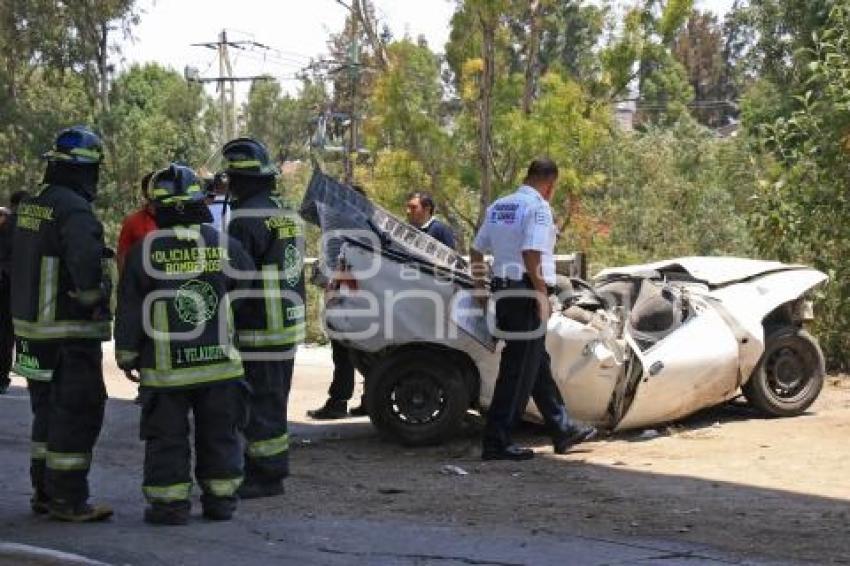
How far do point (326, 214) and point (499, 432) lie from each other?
182 cm

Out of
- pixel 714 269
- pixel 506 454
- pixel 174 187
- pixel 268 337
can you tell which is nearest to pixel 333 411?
pixel 506 454

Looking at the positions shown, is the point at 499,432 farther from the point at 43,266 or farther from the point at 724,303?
the point at 43,266

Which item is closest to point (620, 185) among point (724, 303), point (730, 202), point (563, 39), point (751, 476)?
point (730, 202)

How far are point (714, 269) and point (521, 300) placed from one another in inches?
87.6

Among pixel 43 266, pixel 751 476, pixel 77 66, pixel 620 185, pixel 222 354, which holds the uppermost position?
pixel 77 66

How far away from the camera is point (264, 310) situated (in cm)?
709

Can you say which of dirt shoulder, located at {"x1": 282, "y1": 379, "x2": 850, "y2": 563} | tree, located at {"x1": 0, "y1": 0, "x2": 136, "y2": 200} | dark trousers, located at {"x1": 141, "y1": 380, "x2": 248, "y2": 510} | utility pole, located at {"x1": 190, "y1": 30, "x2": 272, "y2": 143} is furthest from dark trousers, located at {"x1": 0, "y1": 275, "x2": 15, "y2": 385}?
utility pole, located at {"x1": 190, "y1": 30, "x2": 272, "y2": 143}

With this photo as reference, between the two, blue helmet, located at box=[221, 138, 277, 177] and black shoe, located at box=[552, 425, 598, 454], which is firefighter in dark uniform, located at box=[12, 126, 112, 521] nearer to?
blue helmet, located at box=[221, 138, 277, 177]

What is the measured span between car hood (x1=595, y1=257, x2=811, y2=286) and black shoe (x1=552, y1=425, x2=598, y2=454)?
1570 millimetres

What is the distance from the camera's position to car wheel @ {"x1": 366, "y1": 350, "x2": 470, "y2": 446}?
838cm

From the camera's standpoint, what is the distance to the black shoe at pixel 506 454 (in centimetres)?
805

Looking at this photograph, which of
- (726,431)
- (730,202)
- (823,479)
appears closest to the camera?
(823,479)

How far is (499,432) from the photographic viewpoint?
26.4ft

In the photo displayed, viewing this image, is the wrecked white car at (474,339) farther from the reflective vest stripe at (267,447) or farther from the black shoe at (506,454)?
the reflective vest stripe at (267,447)
